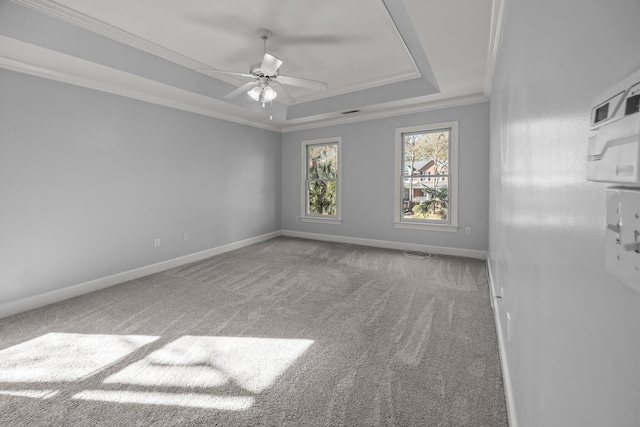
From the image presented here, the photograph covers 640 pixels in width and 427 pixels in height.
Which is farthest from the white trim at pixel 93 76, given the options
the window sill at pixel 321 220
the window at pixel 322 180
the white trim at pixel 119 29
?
the window sill at pixel 321 220

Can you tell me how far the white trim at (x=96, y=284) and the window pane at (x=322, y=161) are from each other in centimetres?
234

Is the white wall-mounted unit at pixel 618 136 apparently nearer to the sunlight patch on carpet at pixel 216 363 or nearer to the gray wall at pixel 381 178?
the sunlight patch on carpet at pixel 216 363

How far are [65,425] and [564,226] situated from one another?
233 cm

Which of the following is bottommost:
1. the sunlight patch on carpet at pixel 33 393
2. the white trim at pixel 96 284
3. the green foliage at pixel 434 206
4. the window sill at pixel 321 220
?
the sunlight patch on carpet at pixel 33 393

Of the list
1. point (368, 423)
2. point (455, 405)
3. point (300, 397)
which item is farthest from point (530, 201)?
point (300, 397)

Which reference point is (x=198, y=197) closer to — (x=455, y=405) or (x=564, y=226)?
(x=455, y=405)

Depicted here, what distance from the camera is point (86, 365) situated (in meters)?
1.95

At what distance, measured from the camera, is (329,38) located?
310 cm

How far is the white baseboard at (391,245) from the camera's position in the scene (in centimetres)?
456

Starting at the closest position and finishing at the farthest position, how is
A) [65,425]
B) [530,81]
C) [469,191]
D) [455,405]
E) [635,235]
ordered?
[635,235] → [530,81] → [65,425] → [455,405] → [469,191]

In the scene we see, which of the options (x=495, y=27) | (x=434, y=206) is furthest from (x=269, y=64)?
(x=434, y=206)

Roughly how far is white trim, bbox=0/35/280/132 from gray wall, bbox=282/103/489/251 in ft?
7.04

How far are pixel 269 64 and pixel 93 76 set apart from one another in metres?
2.07

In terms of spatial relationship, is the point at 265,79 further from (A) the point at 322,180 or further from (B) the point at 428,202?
(B) the point at 428,202
